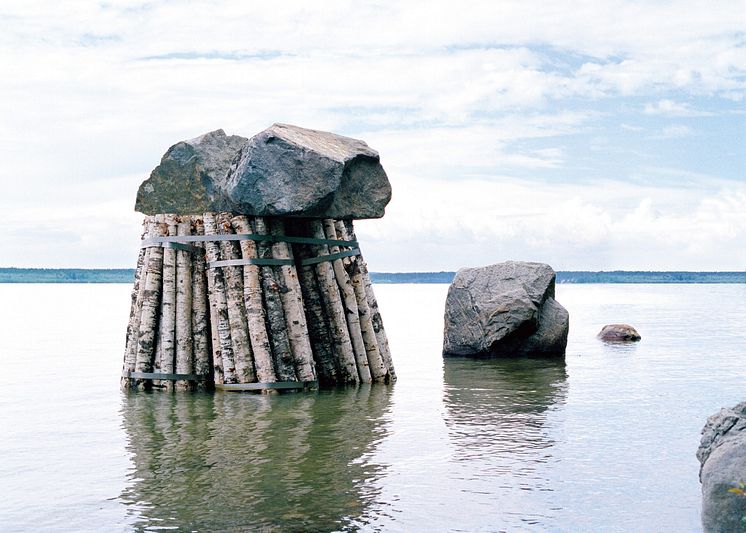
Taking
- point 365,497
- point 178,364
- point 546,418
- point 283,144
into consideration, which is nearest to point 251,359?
point 178,364

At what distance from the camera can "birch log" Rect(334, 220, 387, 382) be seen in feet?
48.9

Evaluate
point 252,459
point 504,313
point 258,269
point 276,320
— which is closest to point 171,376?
point 276,320

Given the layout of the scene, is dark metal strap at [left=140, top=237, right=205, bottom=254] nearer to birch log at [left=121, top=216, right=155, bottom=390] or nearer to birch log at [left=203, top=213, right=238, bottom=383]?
birch log at [left=121, top=216, right=155, bottom=390]

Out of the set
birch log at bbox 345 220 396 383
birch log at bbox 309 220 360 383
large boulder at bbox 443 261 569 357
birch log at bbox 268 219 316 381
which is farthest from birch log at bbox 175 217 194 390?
large boulder at bbox 443 261 569 357

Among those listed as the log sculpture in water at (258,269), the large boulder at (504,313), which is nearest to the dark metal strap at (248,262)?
the log sculpture in water at (258,269)

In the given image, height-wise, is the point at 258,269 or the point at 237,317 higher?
the point at 258,269

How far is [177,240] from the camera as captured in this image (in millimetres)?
14391

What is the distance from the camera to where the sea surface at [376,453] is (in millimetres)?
7508

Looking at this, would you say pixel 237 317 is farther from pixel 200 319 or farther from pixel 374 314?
pixel 374 314

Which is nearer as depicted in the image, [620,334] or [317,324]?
[317,324]

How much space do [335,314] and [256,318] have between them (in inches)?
54.4

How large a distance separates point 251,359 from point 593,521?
7.41 metres

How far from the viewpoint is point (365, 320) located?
49.0 feet

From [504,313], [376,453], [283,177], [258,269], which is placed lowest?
[376,453]
